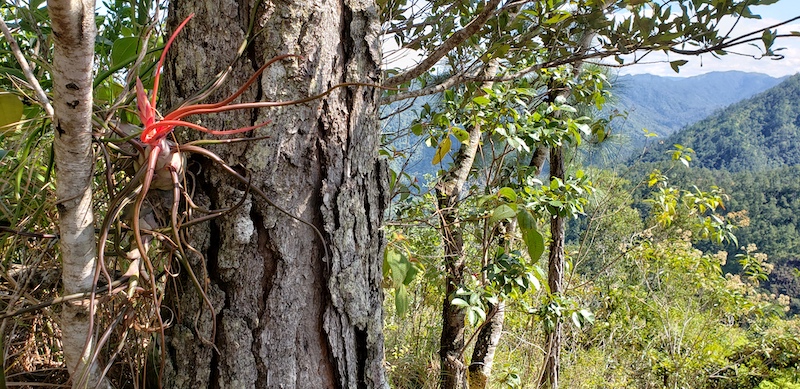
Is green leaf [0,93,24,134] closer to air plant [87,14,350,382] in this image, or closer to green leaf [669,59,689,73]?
air plant [87,14,350,382]

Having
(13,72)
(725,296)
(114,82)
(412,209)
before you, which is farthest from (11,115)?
(725,296)

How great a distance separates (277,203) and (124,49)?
31 cm

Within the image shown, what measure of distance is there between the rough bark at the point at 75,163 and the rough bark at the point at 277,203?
9 centimetres

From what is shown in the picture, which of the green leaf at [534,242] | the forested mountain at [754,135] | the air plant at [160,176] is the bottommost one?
the green leaf at [534,242]

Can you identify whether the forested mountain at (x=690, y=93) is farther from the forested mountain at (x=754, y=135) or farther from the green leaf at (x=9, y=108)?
the green leaf at (x=9, y=108)

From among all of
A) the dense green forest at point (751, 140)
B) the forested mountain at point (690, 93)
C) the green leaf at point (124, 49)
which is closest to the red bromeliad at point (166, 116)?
the green leaf at point (124, 49)

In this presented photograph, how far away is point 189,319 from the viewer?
52 cm

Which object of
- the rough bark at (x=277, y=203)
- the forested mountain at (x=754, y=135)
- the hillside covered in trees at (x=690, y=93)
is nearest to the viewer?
the rough bark at (x=277, y=203)

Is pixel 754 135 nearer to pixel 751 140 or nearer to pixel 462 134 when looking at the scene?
pixel 751 140

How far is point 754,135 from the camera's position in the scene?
3862cm

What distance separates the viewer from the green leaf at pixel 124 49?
60 cm

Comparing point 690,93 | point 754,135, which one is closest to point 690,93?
point 690,93

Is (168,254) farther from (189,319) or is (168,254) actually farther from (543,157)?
(543,157)

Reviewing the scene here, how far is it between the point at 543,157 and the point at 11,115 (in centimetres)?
236
